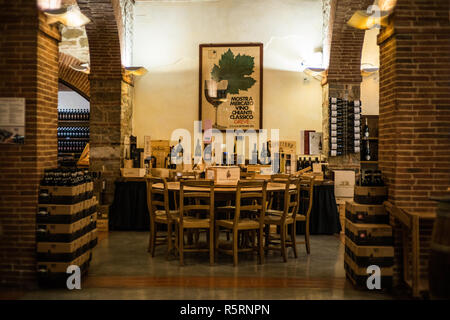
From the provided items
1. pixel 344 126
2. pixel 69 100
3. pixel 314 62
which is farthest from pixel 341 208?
pixel 69 100

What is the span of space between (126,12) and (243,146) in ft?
11.4

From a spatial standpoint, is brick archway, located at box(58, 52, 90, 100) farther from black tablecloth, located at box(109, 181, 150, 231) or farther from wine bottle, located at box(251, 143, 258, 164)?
wine bottle, located at box(251, 143, 258, 164)

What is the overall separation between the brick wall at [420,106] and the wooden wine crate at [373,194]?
151mm

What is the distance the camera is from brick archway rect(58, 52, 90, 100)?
9633mm

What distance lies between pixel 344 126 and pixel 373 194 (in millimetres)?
4076

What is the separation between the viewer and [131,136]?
9.18 meters

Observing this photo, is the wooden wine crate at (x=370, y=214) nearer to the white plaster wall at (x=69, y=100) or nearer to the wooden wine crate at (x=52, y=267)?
the wooden wine crate at (x=52, y=267)

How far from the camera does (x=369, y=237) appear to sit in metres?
4.56

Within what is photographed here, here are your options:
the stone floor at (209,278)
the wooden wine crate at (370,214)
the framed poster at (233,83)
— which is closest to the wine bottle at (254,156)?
the framed poster at (233,83)

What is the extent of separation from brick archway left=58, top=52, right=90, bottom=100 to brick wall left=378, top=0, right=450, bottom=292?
22.6 feet

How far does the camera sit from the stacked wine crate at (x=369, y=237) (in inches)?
178

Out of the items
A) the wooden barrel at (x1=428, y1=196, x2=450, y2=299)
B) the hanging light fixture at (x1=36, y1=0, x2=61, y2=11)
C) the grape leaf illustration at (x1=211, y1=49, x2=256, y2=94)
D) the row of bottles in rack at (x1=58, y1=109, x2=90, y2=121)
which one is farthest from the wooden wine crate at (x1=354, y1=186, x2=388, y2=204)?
the row of bottles in rack at (x1=58, y1=109, x2=90, y2=121)

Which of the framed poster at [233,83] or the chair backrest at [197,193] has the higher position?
the framed poster at [233,83]
